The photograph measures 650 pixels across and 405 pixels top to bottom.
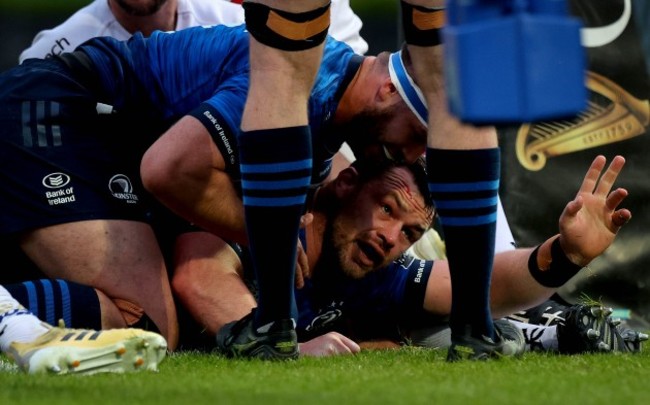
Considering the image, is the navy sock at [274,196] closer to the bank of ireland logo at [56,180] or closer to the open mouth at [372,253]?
the open mouth at [372,253]

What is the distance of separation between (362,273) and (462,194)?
34.1 inches

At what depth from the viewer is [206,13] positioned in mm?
4961

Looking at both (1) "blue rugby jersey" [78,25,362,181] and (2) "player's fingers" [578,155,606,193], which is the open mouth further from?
(2) "player's fingers" [578,155,606,193]

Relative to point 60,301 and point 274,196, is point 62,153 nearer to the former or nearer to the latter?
point 60,301

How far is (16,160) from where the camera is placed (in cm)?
375

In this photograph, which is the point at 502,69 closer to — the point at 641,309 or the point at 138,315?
the point at 138,315

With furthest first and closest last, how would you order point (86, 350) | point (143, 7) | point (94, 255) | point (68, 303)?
point (143, 7)
point (94, 255)
point (68, 303)
point (86, 350)

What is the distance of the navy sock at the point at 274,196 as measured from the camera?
299cm

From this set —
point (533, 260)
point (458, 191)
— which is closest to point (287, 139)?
point (458, 191)

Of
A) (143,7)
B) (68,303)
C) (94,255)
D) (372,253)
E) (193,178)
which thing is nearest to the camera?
(193,178)

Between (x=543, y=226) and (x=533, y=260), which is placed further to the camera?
(x=543, y=226)

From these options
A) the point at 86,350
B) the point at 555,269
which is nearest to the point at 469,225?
the point at 555,269

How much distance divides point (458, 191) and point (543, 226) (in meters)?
2.05

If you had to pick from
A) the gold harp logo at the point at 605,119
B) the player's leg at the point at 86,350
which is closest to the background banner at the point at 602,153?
the gold harp logo at the point at 605,119
